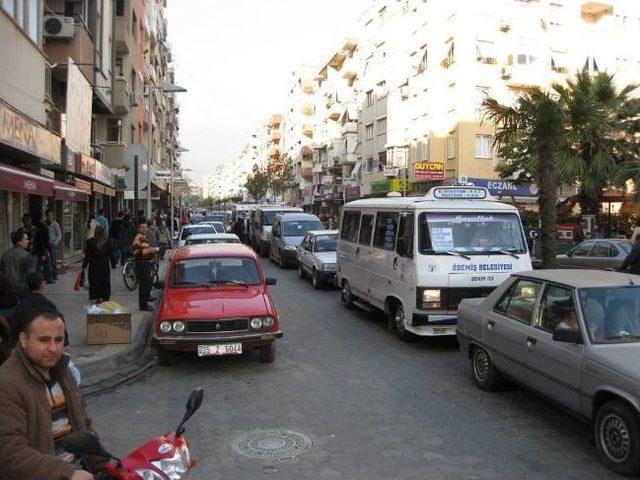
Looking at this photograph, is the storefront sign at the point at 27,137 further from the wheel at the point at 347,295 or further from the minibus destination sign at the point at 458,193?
the minibus destination sign at the point at 458,193

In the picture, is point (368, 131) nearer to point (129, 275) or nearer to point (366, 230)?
point (129, 275)

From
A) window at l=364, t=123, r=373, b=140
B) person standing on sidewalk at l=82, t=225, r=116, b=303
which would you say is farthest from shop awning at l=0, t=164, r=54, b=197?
window at l=364, t=123, r=373, b=140

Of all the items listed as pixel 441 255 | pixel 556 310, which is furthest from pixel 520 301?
pixel 441 255

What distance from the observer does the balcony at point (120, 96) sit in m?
29.0

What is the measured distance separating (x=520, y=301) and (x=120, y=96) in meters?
26.6

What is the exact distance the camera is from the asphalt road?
5.09m

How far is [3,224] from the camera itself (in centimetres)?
1527

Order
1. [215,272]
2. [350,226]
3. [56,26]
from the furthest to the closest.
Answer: [56,26], [350,226], [215,272]

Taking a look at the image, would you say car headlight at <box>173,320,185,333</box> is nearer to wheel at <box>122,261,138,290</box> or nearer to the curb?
the curb

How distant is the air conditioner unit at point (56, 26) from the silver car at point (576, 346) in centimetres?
1658

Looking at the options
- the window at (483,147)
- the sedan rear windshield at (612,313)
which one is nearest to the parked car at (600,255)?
the sedan rear windshield at (612,313)

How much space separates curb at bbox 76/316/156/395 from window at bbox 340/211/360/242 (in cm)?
516

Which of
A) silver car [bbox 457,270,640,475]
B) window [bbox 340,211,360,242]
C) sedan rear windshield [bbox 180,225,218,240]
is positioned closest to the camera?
silver car [bbox 457,270,640,475]

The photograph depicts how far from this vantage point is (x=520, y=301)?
6660mm
